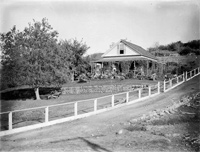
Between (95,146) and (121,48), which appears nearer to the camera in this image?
(95,146)

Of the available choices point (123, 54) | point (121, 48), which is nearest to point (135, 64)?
point (123, 54)

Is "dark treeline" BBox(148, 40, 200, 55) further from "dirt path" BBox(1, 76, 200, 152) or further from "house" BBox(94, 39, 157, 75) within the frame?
"dirt path" BBox(1, 76, 200, 152)

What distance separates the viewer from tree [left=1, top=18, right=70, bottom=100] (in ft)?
74.8

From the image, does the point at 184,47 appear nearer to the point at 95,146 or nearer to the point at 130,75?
the point at 130,75

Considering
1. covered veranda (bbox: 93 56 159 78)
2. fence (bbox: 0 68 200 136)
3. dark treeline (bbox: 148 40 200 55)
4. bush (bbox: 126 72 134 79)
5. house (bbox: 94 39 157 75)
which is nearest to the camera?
fence (bbox: 0 68 200 136)

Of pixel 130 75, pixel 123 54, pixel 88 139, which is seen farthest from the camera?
pixel 123 54

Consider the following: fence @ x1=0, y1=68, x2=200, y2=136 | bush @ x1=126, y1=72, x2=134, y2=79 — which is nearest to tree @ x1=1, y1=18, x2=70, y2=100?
fence @ x1=0, y1=68, x2=200, y2=136

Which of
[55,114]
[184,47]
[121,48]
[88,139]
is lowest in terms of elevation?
[55,114]

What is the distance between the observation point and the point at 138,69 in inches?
1309

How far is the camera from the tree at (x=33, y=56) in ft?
74.8

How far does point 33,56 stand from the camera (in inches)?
908

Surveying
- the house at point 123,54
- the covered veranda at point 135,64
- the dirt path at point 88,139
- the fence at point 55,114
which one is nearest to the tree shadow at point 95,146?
the dirt path at point 88,139

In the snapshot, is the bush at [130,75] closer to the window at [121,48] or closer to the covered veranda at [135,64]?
the covered veranda at [135,64]

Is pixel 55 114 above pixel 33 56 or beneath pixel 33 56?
beneath
